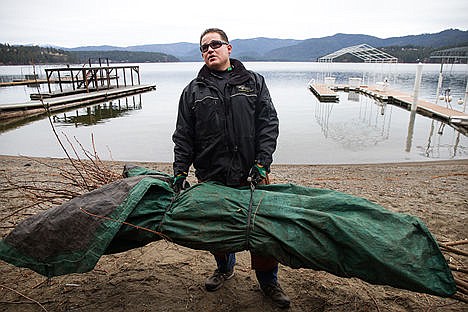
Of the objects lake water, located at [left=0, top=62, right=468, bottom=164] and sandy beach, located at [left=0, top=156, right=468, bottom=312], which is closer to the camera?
sandy beach, located at [left=0, top=156, right=468, bottom=312]

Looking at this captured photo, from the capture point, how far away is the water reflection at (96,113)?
17.2m

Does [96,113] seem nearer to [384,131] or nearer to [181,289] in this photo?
[384,131]

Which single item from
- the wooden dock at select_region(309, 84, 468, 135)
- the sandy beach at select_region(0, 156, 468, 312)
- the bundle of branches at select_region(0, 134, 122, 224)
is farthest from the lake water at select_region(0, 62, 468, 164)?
the sandy beach at select_region(0, 156, 468, 312)

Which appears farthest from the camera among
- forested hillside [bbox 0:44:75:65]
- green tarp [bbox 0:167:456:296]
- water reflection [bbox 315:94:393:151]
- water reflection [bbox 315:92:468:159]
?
forested hillside [bbox 0:44:75:65]

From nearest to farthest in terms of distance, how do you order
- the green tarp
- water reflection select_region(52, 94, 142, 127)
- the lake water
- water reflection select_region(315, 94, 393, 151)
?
1. the green tarp
2. the lake water
3. water reflection select_region(315, 94, 393, 151)
4. water reflection select_region(52, 94, 142, 127)

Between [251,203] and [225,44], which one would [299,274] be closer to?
[251,203]

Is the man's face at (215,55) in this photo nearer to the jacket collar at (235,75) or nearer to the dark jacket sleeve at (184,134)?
the jacket collar at (235,75)

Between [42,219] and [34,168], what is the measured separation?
710 centimetres

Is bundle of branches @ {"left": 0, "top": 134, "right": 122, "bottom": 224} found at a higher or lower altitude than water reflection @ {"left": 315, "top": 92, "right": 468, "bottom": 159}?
higher

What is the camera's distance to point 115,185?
2.13 metres

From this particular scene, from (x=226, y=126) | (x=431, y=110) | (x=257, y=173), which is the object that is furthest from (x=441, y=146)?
(x=226, y=126)

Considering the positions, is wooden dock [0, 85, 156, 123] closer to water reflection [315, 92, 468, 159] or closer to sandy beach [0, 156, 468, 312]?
sandy beach [0, 156, 468, 312]

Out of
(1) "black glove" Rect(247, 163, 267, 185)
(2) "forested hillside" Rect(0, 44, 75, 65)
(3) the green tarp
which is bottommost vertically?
(3) the green tarp

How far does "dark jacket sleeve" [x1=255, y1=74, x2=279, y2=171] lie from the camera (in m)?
2.35
